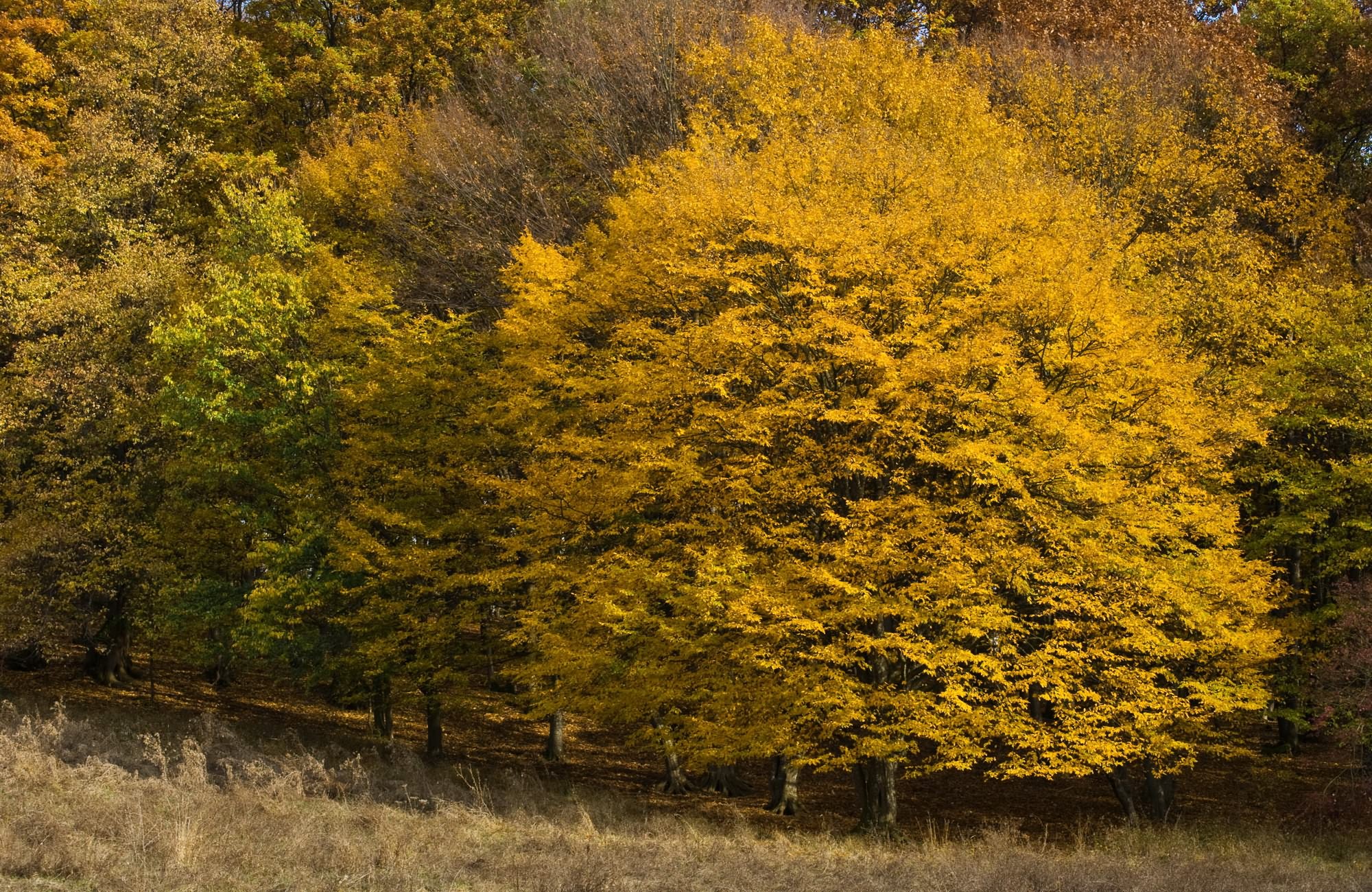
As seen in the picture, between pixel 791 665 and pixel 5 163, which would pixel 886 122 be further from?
pixel 5 163

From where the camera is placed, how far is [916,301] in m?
20.5

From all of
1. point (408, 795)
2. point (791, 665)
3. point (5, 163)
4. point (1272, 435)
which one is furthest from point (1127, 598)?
point (5, 163)

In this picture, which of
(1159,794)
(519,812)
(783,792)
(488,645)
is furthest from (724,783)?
(519,812)

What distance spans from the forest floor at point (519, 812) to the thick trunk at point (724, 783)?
3.56 ft

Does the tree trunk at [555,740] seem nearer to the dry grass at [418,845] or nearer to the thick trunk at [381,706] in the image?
the thick trunk at [381,706]

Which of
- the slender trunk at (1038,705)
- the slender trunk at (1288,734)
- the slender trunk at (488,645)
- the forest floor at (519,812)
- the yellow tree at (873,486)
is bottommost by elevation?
the forest floor at (519,812)

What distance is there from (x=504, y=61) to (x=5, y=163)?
1654 cm

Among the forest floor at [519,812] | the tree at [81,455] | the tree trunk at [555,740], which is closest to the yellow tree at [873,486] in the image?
the forest floor at [519,812]

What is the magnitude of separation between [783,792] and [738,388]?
9.55 m

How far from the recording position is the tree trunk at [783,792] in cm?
2495

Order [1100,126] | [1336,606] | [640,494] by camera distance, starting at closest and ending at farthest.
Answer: [640,494] < [1336,606] < [1100,126]

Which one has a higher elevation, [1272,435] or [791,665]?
[1272,435]

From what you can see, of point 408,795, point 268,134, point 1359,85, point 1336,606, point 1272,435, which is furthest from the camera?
point 268,134

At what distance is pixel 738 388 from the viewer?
2184cm
